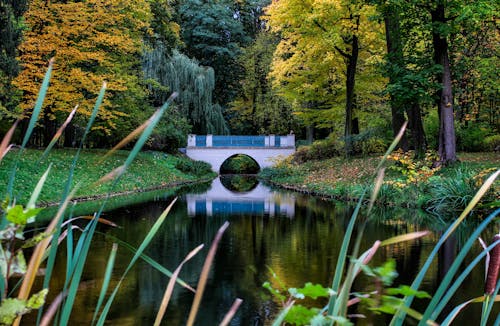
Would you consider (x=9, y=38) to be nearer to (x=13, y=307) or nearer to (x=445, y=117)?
(x=445, y=117)

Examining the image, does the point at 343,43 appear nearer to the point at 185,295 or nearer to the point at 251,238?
the point at 251,238

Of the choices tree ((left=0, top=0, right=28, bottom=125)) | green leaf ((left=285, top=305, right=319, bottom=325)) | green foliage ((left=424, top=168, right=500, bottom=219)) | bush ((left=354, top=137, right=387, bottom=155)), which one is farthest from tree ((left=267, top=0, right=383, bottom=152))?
green leaf ((left=285, top=305, right=319, bottom=325))

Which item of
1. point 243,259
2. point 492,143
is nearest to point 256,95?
point 492,143

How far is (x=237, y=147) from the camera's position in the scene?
34469 millimetres

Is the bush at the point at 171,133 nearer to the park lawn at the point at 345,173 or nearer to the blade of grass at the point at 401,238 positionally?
the park lawn at the point at 345,173

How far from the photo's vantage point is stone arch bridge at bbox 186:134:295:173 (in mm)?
33844

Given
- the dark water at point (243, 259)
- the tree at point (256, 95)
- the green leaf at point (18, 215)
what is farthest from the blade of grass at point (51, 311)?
the tree at point (256, 95)

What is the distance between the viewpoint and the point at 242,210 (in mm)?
13000

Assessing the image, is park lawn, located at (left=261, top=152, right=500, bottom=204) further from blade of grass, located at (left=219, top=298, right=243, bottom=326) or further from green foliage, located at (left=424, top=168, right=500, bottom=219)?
blade of grass, located at (left=219, top=298, right=243, bottom=326)

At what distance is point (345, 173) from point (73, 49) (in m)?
9.67


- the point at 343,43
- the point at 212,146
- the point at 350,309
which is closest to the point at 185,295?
the point at 350,309

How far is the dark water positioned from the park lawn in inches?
94.0

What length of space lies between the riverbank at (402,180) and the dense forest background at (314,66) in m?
1.08

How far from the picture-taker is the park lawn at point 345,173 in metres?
13.5
